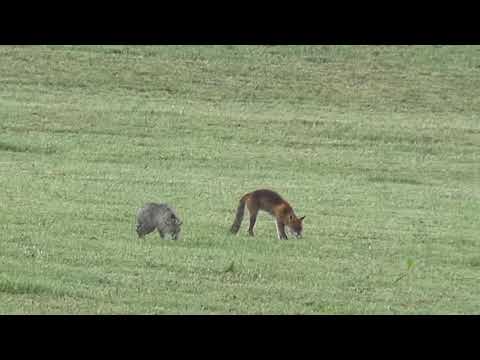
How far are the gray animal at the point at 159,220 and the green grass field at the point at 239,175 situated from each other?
0.20 m

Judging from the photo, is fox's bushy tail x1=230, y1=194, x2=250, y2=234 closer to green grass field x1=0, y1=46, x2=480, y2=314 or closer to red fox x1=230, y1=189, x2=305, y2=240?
red fox x1=230, y1=189, x2=305, y2=240

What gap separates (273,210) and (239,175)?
7.64 metres

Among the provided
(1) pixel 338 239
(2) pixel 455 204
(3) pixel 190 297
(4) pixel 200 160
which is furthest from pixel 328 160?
(3) pixel 190 297

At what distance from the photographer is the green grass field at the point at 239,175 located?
1212cm

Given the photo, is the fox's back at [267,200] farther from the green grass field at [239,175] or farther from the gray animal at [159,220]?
the gray animal at [159,220]

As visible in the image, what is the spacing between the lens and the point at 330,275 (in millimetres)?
13086

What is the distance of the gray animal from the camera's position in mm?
14711

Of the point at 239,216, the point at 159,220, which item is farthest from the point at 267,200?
the point at 159,220

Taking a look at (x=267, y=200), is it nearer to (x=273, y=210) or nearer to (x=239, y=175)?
(x=273, y=210)

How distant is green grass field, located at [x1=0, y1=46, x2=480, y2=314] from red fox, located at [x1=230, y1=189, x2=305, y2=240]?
211 millimetres

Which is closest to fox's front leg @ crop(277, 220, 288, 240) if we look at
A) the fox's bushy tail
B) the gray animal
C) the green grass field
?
the green grass field

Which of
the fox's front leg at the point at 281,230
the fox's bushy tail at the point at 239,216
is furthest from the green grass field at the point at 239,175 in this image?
the fox's bushy tail at the point at 239,216
